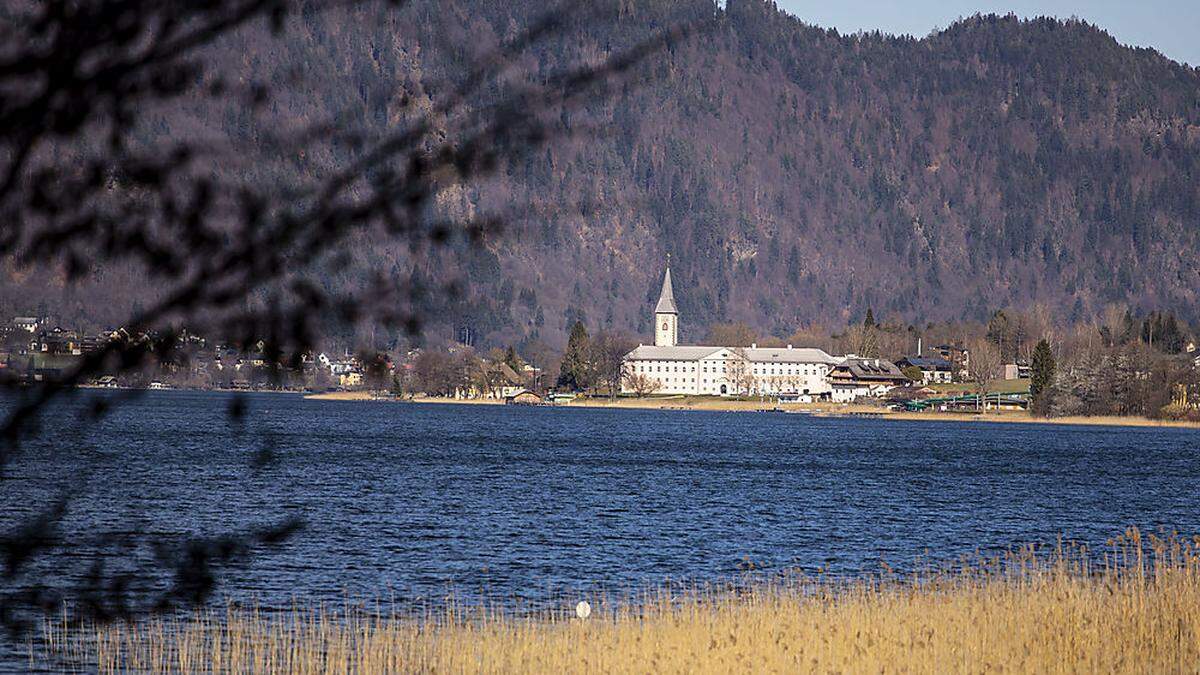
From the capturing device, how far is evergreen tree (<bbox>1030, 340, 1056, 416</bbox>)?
18625cm

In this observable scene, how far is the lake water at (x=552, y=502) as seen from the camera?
3186 cm

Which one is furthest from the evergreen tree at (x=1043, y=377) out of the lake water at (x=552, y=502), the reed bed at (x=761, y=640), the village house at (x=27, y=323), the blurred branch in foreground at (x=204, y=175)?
the village house at (x=27, y=323)

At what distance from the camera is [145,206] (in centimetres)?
530

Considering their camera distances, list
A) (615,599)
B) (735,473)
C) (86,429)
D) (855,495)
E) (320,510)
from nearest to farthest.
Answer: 1. (86,429)
2. (615,599)
3. (320,510)
4. (855,495)
5. (735,473)

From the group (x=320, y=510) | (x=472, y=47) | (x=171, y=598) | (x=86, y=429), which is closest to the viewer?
(x=472, y=47)

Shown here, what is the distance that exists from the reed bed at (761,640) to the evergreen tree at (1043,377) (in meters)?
168

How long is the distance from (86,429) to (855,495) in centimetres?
6172

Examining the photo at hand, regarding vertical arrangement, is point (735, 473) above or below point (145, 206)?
below

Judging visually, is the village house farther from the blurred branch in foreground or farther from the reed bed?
the reed bed

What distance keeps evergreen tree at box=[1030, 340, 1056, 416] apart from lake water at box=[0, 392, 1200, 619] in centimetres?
6724

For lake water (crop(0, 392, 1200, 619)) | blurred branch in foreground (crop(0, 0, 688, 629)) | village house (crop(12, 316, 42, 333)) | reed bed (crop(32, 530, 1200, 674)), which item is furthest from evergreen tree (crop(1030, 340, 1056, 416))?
village house (crop(12, 316, 42, 333))

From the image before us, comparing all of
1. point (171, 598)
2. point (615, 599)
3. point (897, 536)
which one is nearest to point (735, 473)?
point (897, 536)

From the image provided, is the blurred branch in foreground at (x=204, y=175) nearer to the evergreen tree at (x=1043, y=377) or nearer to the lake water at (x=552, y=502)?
the lake water at (x=552, y=502)

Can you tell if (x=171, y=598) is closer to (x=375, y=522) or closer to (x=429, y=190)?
(x=429, y=190)
